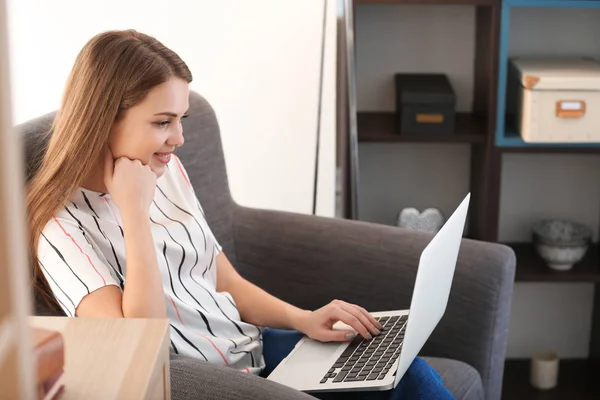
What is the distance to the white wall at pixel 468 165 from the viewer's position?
2555mm

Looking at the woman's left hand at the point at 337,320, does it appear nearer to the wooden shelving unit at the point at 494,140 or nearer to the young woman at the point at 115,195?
the young woman at the point at 115,195

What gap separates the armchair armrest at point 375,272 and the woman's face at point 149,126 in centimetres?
56

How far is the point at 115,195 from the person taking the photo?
140 cm

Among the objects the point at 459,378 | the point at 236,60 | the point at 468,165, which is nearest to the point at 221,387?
the point at 459,378

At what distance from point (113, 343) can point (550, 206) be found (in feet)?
6.35

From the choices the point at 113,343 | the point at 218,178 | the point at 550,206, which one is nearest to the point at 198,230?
the point at 218,178

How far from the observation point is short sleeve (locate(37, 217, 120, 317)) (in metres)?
1.32

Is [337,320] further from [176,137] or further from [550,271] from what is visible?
[550,271]

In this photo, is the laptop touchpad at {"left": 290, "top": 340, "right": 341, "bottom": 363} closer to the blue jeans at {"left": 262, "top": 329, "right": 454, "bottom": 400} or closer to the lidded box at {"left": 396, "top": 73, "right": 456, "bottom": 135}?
the blue jeans at {"left": 262, "top": 329, "right": 454, "bottom": 400}

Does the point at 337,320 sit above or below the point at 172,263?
below

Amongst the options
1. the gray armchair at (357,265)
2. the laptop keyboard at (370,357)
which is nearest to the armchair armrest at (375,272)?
the gray armchair at (357,265)

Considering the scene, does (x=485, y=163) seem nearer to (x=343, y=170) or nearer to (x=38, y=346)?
(x=343, y=170)

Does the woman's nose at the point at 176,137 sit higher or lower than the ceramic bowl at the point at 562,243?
higher

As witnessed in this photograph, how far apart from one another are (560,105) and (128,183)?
127 centimetres
